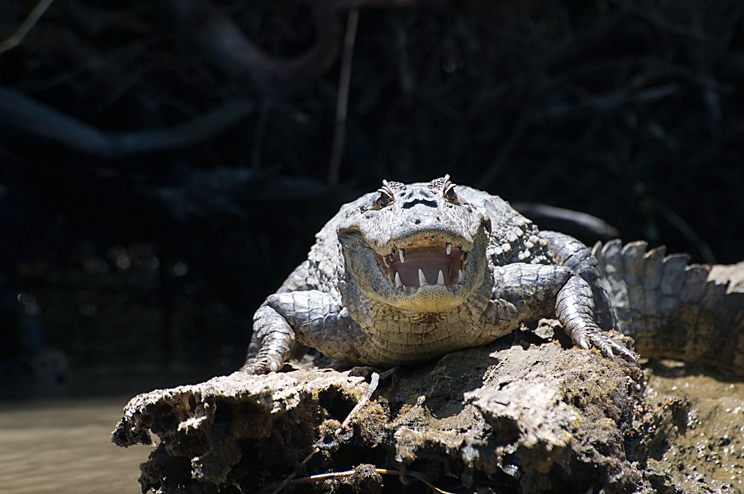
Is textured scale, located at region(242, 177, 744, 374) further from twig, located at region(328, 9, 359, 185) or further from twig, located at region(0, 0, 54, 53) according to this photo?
twig, located at region(0, 0, 54, 53)

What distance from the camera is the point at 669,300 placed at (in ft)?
10.3

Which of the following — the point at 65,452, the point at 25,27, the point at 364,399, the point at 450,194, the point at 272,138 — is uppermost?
the point at 25,27

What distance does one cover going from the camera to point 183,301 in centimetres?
711

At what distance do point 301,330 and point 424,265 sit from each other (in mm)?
687

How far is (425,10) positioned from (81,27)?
2752 mm

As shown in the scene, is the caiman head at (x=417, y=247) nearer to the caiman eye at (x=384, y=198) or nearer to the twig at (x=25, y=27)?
the caiman eye at (x=384, y=198)

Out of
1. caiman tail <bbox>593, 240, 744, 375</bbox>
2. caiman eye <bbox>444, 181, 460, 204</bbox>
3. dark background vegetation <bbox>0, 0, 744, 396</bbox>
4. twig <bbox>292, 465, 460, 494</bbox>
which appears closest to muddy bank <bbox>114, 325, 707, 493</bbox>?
twig <bbox>292, 465, 460, 494</bbox>

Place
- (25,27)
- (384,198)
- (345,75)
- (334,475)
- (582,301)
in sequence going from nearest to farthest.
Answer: (334,475) → (384,198) → (582,301) → (25,27) → (345,75)

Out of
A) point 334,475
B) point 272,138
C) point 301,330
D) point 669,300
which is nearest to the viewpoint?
point 334,475

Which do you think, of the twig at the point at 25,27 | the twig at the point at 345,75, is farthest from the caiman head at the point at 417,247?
the twig at the point at 25,27

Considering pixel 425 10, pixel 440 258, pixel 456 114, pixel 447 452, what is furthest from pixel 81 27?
pixel 447 452

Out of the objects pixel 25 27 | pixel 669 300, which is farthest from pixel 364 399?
pixel 25 27

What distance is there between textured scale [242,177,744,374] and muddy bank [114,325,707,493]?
18 centimetres

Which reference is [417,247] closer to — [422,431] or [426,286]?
[426,286]
